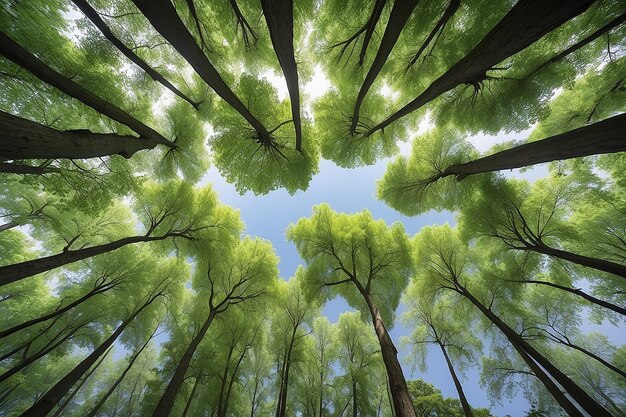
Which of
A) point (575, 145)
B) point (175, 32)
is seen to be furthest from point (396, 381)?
point (175, 32)

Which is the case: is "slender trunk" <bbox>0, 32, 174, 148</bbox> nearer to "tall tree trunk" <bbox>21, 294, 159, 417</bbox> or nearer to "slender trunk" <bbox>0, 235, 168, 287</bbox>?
"slender trunk" <bbox>0, 235, 168, 287</bbox>

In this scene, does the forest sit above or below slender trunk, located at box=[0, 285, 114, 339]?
above

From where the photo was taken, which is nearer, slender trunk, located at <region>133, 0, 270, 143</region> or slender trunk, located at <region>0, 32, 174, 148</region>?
slender trunk, located at <region>133, 0, 270, 143</region>

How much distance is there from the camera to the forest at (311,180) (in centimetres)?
545

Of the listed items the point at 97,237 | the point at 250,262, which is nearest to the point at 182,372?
the point at 250,262

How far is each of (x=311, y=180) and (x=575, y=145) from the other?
283 inches

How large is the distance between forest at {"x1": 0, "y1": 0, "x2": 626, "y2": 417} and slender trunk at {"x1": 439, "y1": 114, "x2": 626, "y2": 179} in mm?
39

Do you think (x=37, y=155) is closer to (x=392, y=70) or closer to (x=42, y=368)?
(x=392, y=70)

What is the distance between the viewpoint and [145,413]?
11438mm

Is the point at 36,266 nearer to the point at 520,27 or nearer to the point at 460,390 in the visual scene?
the point at 520,27

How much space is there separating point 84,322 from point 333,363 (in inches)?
590

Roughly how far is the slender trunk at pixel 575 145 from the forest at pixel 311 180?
0.04m

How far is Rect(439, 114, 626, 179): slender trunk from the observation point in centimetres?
311

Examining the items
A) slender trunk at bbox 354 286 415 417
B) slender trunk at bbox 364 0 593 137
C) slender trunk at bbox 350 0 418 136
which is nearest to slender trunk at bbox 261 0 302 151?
slender trunk at bbox 350 0 418 136
